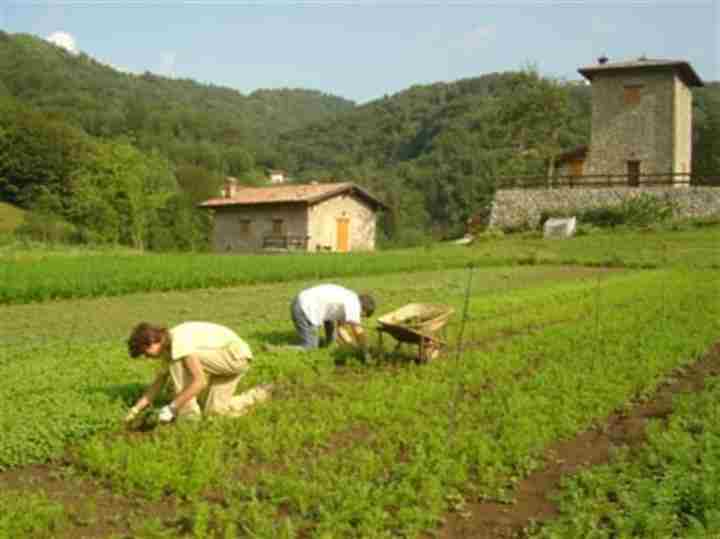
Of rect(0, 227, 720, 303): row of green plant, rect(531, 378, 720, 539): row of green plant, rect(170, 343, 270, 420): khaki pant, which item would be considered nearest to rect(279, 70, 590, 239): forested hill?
rect(0, 227, 720, 303): row of green plant

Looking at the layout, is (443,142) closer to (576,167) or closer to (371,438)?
(576,167)

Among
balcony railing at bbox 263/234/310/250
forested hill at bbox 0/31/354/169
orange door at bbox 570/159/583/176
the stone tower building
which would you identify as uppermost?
forested hill at bbox 0/31/354/169

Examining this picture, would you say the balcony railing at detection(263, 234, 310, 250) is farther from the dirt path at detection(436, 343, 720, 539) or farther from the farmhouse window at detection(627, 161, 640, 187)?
the dirt path at detection(436, 343, 720, 539)

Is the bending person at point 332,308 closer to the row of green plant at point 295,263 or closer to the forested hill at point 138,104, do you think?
the row of green plant at point 295,263

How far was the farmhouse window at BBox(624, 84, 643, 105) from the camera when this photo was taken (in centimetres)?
4206

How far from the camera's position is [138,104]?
99.2 m

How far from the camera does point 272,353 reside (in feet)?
31.8

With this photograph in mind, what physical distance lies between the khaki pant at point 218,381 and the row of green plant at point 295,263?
419 inches

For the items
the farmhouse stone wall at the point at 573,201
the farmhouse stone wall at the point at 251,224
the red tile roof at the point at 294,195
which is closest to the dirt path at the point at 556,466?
the farmhouse stone wall at the point at 573,201

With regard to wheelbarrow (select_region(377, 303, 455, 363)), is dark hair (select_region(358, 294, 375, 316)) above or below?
above

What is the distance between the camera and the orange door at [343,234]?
44625mm

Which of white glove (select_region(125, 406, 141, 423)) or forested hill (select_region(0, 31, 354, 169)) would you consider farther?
forested hill (select_region(0, 31, 354, 169))

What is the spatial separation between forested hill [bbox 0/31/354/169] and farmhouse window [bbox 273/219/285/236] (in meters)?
30.8

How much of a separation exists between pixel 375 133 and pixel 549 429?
104609mm
